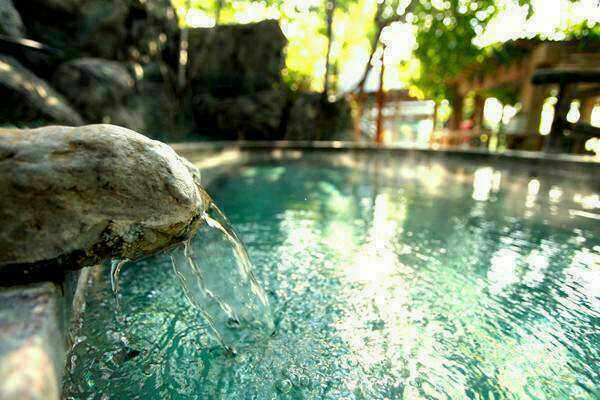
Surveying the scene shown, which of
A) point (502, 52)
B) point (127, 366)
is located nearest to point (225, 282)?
point (127, 366)

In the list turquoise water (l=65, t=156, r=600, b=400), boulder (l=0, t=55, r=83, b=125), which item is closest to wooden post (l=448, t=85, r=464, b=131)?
turquoise water (l=65, t=156, r=600, b=400)

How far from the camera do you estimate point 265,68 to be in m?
16.1

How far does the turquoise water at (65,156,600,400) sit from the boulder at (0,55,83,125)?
12.6 feet

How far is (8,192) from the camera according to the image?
1153mm

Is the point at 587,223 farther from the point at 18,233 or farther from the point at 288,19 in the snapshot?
Answer: the point at 288,19

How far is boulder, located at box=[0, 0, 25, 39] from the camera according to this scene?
18.2 feet

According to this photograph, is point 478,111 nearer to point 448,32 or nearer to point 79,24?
point 448,32

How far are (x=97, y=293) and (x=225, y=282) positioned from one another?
0.90 metres

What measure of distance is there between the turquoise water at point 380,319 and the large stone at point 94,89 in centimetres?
501

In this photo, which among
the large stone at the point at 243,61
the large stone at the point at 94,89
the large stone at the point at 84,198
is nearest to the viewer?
the large stone at the point at 84,198

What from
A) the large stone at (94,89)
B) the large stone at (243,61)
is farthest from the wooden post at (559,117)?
the large stone at (243,61)

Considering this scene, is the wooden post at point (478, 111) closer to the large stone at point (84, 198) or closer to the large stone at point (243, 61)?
the large stone at point (243, 61)

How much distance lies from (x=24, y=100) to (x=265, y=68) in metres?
12.1

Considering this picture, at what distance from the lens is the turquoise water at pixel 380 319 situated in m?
1.54
